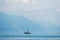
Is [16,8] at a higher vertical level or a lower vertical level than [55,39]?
higher

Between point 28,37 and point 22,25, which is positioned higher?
point 22,25

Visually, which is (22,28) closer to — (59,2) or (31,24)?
(31,24)

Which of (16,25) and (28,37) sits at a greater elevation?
(16,25)

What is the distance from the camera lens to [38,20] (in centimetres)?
244

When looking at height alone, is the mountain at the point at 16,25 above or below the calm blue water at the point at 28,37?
above

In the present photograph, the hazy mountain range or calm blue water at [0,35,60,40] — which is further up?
the hazy mountain range

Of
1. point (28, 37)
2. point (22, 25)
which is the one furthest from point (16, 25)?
point (28, 37)

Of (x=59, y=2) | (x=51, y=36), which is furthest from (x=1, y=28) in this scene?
(x=59, y=2)

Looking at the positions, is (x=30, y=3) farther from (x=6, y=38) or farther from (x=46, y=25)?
(x=6, y=38)

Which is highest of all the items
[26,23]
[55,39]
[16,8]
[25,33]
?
[16,8]

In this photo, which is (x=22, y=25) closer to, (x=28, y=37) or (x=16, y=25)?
(x=16, y=25)

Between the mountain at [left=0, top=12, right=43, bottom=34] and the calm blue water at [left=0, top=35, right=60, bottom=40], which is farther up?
the mountain at [left=0, top=12, right=43, bottom=34]

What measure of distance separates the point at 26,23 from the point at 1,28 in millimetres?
440

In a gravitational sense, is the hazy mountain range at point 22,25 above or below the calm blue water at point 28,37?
above
